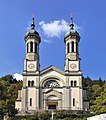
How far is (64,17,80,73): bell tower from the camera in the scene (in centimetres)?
6919

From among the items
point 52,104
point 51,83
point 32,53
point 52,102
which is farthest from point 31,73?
point 52,104

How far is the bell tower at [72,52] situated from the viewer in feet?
227

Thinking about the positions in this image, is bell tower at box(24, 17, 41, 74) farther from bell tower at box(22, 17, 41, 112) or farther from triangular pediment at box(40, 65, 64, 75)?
triangular pediment at box(40, 65, 64, 75)

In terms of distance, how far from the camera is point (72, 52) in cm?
7012

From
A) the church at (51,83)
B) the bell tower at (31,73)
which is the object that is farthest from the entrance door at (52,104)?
the bell tower at (31,73)

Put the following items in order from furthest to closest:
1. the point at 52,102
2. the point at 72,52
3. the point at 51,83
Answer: the point at 72,52
the point at 51,83
the point at 52,102

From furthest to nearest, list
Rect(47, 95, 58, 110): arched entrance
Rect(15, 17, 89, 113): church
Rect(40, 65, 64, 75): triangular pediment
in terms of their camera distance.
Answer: Rect(40, 65, 64, 75): triangular pediment, Rect(47, 95, 58, 110): arched entrance, Rect(15, 17, 89, 113): church

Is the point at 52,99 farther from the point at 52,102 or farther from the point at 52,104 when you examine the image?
the point at 52,104

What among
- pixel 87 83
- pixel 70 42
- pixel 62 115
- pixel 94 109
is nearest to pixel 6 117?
pixel 62 115

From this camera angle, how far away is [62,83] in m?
67.9

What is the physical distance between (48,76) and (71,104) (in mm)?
7866

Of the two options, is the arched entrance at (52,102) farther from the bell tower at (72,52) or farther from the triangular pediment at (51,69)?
the bell tower at (72,52)

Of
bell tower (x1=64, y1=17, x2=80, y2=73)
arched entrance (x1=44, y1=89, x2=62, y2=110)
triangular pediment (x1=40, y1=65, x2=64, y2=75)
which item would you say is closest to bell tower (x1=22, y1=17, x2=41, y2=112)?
triangular pediment (x1=40, y1=65, x2=64, y2=75)

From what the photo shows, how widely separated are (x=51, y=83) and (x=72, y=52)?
8.24 m
